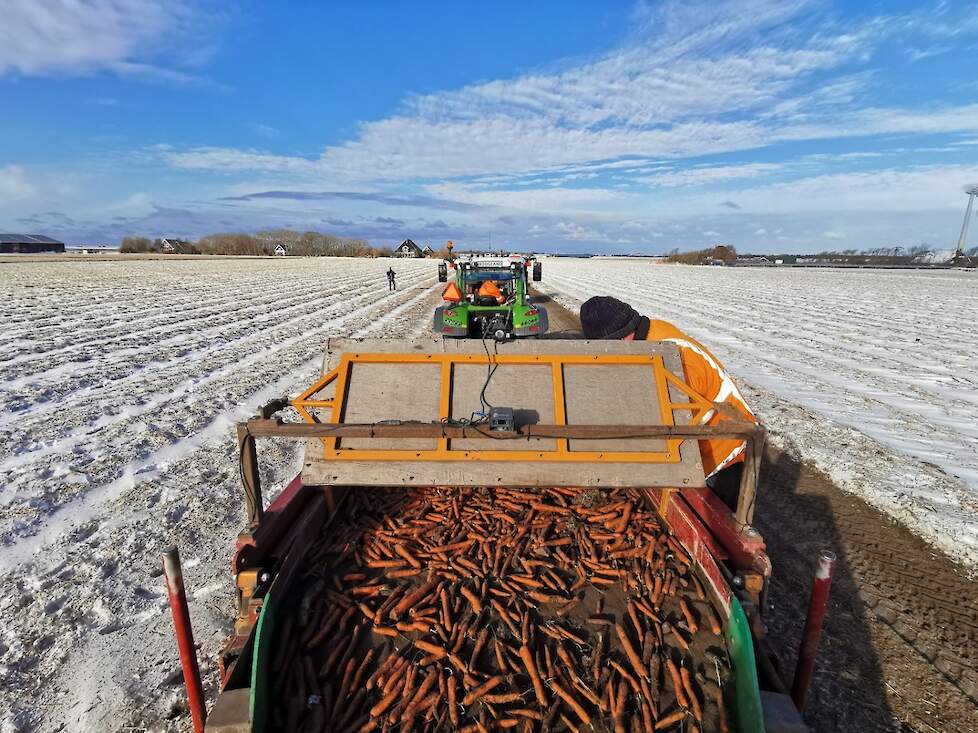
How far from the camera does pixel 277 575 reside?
2.72 m

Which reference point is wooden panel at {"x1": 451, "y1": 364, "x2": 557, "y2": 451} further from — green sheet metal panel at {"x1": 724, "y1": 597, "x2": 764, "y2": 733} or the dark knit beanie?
green sheet metal panel at {"x1": 724, "y1": 597, "x2": 764, "y2": 733}

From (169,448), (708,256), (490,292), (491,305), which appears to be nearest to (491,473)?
(169,448)

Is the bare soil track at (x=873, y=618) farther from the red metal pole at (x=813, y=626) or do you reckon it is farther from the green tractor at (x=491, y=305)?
the green tractor at (x=491, y=305)

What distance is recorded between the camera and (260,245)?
10994 cm

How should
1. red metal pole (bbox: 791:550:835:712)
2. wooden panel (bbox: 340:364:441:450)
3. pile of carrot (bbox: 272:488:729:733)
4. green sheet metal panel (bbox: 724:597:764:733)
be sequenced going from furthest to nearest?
wooden panel (bbox: 340:364:441:450), pile of carrot (bbox: 272:488:729:733), red metal pole (bbox: 791:550:835:712), green sheet metal panel (bbox: 724:597:764:733)

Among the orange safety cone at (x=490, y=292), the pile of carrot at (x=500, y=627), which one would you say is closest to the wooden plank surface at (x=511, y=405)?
the pile of carrot at (x=500, y=627)

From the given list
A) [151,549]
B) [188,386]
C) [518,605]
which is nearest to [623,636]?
[518,605]

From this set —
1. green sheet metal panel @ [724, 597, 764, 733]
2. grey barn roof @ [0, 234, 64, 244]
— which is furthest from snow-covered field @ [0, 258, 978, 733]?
grey barn roof @ [0, 234, 64, 244]

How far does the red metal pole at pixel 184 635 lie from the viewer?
2.17 meters

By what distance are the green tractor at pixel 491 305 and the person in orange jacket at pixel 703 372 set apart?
5.37 meters

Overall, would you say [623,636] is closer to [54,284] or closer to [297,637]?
[297,637]

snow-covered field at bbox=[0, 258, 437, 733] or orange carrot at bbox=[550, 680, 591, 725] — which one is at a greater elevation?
orange carrot at bbox=[550, 680, 591, 725]

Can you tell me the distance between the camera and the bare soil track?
2.85m

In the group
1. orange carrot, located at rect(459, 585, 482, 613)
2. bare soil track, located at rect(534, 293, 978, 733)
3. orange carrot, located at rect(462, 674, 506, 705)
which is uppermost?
orange carrot, located at rect(459, 585, 482, 613)
